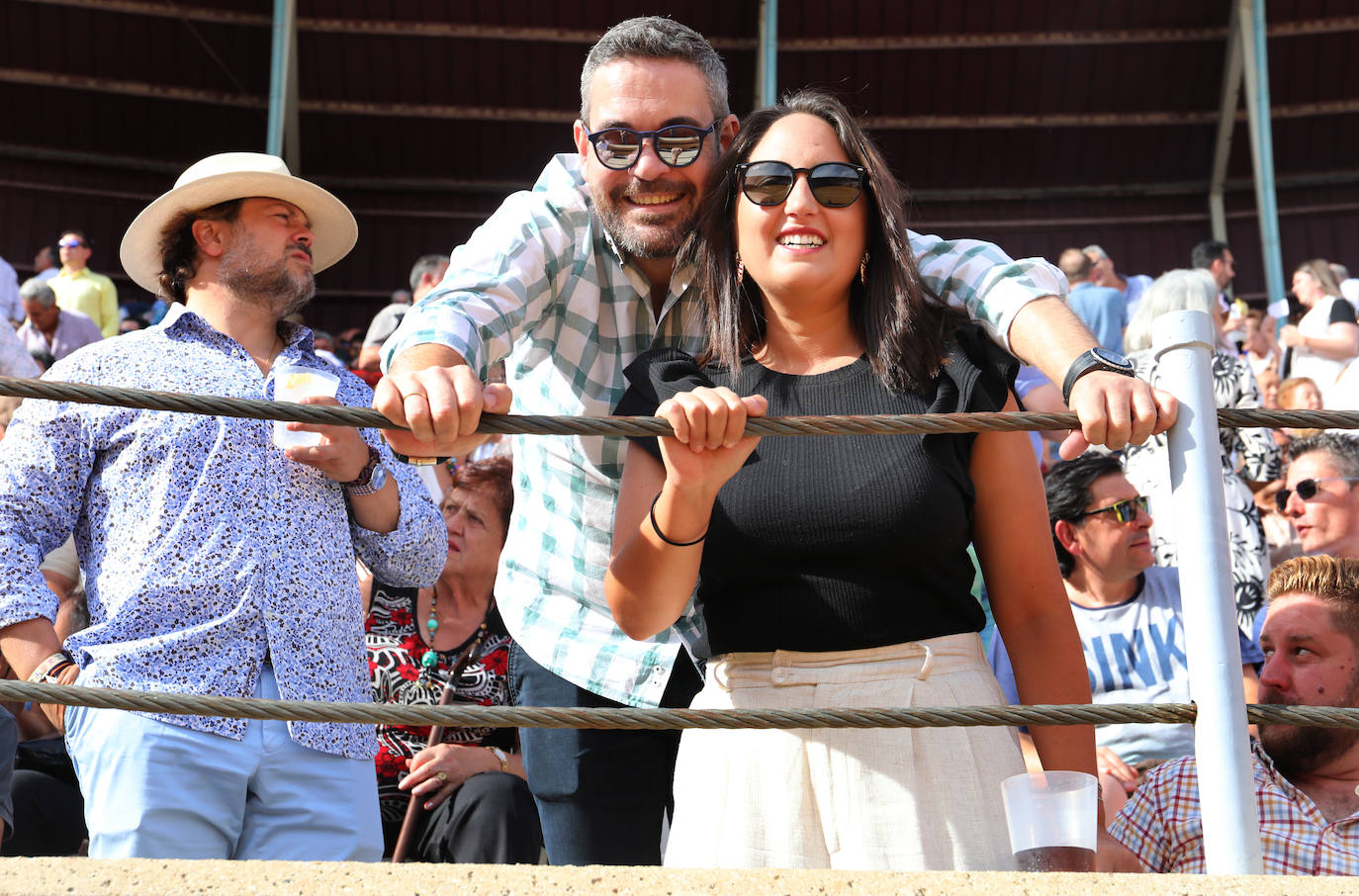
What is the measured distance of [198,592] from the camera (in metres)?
2.57

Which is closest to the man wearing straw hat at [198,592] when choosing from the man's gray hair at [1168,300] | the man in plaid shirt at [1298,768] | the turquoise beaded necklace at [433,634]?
the turquoise beaded necklace at [433,634]

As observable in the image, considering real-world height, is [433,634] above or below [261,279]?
below

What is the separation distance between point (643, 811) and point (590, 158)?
120 centimetres

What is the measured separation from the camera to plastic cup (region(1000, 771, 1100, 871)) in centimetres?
165

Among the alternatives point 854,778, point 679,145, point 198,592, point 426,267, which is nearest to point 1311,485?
point 679,145

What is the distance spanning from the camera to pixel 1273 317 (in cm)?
1112

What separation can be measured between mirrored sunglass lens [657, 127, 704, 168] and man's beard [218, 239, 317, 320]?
2.86 ft

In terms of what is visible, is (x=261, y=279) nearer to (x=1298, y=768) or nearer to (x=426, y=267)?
(x=1298, y=768)

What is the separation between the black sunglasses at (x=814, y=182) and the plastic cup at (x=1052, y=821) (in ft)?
3.15

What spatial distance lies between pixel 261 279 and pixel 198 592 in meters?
0.74

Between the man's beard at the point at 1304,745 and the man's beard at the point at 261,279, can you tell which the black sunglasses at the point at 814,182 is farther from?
the man's beard at the point at 1304,745

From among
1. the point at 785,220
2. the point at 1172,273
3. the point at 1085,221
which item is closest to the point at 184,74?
the point at 1085,221

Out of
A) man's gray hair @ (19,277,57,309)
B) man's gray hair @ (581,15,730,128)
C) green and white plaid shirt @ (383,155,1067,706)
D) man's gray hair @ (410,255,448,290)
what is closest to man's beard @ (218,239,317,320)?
green and white plaid shirt @ (383,155,1067,706)

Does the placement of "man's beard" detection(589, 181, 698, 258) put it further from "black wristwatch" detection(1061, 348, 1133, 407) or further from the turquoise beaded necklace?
the turquoise beaded necklace
